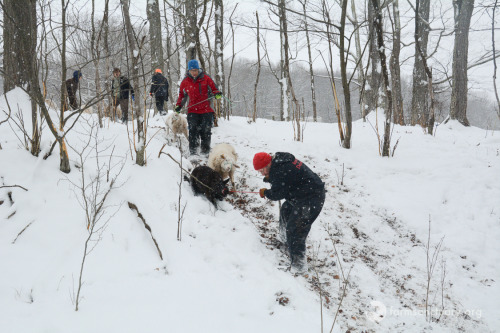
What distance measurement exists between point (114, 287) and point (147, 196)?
4.64 ft

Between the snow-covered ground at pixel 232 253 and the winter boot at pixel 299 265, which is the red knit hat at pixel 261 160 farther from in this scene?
the winter boot at pixel 299 265

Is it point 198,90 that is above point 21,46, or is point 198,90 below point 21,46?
below

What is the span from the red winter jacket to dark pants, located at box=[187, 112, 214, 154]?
114 mm

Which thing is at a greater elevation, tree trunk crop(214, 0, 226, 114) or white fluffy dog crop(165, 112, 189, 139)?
tree trunk crop(214, 0, 226, 114)

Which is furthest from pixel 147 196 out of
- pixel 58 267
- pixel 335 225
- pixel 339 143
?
pixel 339 143

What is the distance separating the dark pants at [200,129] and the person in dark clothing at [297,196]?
91.6 inches

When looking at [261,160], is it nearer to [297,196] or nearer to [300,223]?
[297,196]

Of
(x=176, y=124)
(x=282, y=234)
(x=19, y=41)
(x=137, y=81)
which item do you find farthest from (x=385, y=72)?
(x=19, y=41)

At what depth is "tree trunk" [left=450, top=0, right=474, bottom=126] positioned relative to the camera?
8.49m

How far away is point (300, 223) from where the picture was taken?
334cm

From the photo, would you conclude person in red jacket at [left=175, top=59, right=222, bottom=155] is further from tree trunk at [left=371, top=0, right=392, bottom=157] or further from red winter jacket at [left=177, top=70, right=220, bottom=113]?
tree trunk at [left=371, top=0, right=392, bottom=157]

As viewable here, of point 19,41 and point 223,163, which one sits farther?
point 223,163

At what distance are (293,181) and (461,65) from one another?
27.9 ft

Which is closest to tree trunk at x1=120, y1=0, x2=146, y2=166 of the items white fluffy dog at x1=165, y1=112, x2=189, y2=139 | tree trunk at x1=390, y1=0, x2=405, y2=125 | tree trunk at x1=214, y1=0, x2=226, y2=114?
white fluffy dog at x1=165, y1=112, x2=189, y2=139
